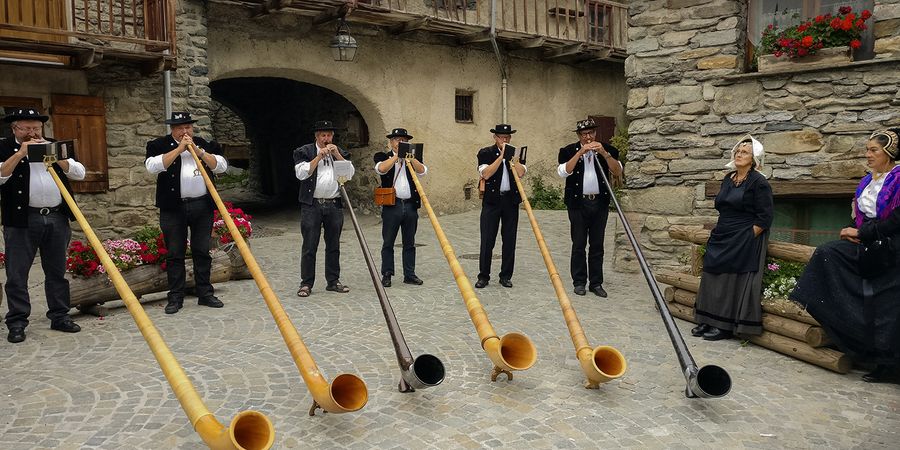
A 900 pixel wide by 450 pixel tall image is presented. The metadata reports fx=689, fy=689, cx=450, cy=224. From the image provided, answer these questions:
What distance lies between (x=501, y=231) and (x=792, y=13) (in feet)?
12.9

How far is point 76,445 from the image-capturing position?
355 centimetres

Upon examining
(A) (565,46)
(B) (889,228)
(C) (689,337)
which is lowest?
(C) (689,337)

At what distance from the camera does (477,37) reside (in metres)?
13.8

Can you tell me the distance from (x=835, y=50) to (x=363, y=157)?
914cm

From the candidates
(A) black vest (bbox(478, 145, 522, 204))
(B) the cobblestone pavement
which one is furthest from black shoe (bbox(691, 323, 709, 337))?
(A) black vest (bbox(478, 145, 522, 204))

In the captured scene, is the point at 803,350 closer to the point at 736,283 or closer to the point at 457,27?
the point at 736,283

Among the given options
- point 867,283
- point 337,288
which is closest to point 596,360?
point 867,283

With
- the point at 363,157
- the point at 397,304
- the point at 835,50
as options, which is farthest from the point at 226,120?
the point at 835,50

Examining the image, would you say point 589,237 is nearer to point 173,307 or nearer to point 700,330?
point 700,330

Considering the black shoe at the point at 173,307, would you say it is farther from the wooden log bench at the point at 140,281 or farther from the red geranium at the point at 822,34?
the red geranium at the point at 822,34

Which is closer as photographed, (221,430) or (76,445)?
(221,430)

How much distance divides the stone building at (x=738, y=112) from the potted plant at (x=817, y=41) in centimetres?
8

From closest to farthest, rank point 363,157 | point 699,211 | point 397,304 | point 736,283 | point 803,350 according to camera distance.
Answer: point 803,350
point 736,283
point 397,304
point 699,211
point 363,157

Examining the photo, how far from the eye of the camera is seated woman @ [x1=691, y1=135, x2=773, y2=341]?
211 inches
